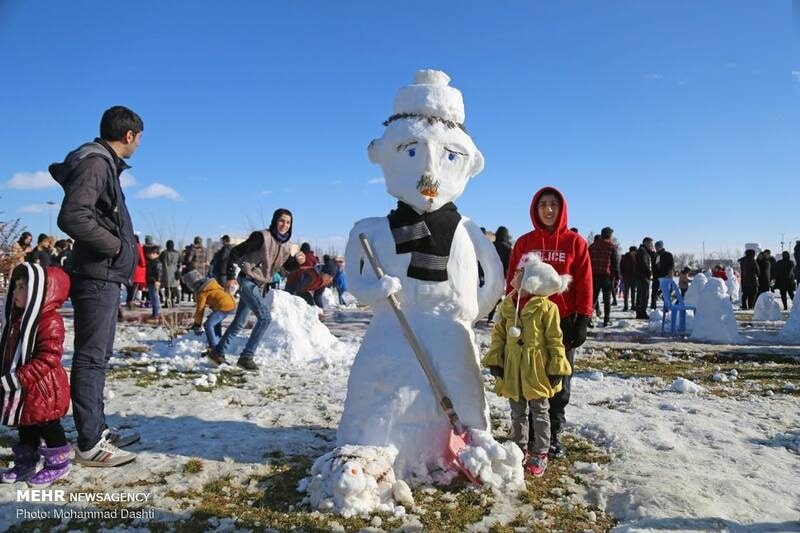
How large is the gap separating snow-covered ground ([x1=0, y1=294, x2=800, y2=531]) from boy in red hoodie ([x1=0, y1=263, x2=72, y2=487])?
16cm

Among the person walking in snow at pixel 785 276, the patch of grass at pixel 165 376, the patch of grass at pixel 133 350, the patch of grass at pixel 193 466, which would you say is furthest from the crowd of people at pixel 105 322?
the person walking in snow at pixel 785 276

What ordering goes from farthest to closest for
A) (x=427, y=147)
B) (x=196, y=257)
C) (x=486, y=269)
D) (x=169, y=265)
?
(x=196, y=257), (x=169, y=265), (x=486, y=269), (x=427, y=147)

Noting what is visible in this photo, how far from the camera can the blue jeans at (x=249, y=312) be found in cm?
619

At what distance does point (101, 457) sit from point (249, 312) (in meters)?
3.01

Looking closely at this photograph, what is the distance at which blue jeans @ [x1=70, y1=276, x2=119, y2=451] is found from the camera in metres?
3.33

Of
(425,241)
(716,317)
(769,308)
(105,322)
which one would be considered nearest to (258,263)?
(105,322)

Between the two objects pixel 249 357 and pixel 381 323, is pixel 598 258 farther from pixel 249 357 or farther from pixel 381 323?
pixel 381 323

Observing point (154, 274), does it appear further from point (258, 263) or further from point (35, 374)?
point (35, 374)

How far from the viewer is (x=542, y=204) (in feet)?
12.4

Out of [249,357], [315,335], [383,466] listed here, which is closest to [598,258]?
[315,335]

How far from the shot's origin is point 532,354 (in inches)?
131

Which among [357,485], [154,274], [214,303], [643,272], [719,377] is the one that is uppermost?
[643,272]

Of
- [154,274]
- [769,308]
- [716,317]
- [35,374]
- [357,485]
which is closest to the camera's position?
[357,485]

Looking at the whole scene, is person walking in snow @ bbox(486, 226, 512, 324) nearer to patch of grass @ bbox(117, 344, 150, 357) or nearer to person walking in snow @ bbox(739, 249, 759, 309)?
patch of grass @ bbox(117, 344, 150, 357)
